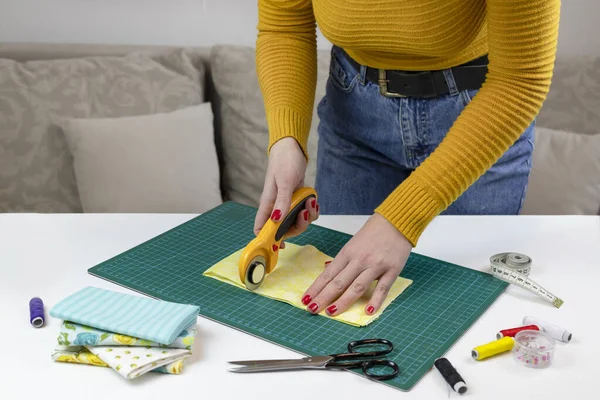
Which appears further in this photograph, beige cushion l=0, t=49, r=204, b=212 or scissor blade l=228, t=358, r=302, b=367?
beige cushion l=0, t=49, r=204, b=212

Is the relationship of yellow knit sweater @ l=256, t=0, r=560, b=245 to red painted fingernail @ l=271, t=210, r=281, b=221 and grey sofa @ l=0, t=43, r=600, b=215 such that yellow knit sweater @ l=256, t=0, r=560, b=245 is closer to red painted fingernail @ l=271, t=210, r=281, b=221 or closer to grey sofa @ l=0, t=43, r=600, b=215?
red painted fingernail @ l=271, t=210, r=281, b=221

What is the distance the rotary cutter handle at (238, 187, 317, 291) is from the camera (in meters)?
1.18

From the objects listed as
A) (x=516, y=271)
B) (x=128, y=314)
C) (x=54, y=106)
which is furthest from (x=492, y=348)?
(x=54, y=106)

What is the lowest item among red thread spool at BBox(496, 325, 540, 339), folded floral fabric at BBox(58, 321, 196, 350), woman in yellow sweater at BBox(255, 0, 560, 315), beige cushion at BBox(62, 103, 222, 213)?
beige cushion at BBox(62, 103, 222, 213)

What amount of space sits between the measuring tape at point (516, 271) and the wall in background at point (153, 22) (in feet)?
5.45

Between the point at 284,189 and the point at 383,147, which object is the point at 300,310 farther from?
the point at 383,147

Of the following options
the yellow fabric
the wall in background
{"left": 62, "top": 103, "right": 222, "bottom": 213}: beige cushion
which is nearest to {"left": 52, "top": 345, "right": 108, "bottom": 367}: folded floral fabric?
the yellow fabric

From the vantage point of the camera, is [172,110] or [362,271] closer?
[362,271]

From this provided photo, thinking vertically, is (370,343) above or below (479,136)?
below

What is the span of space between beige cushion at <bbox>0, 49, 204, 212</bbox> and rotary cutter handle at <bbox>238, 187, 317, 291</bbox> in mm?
1321

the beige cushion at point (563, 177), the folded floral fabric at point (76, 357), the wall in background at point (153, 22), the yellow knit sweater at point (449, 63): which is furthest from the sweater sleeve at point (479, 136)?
Answer: the wall in background at point (153, 22)

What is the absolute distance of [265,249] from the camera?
1.21 m

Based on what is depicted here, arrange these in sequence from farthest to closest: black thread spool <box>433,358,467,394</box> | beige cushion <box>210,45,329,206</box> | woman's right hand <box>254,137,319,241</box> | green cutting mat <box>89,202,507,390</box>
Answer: beige cushion <box>210,45,329,206</box> → woman's right hand <box>254,137,319,241</box> → green cutting mat <box>89,202,507,390</box> → black thread spool <box>433,358,467,394</box>

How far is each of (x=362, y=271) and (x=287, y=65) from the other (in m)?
0.49
